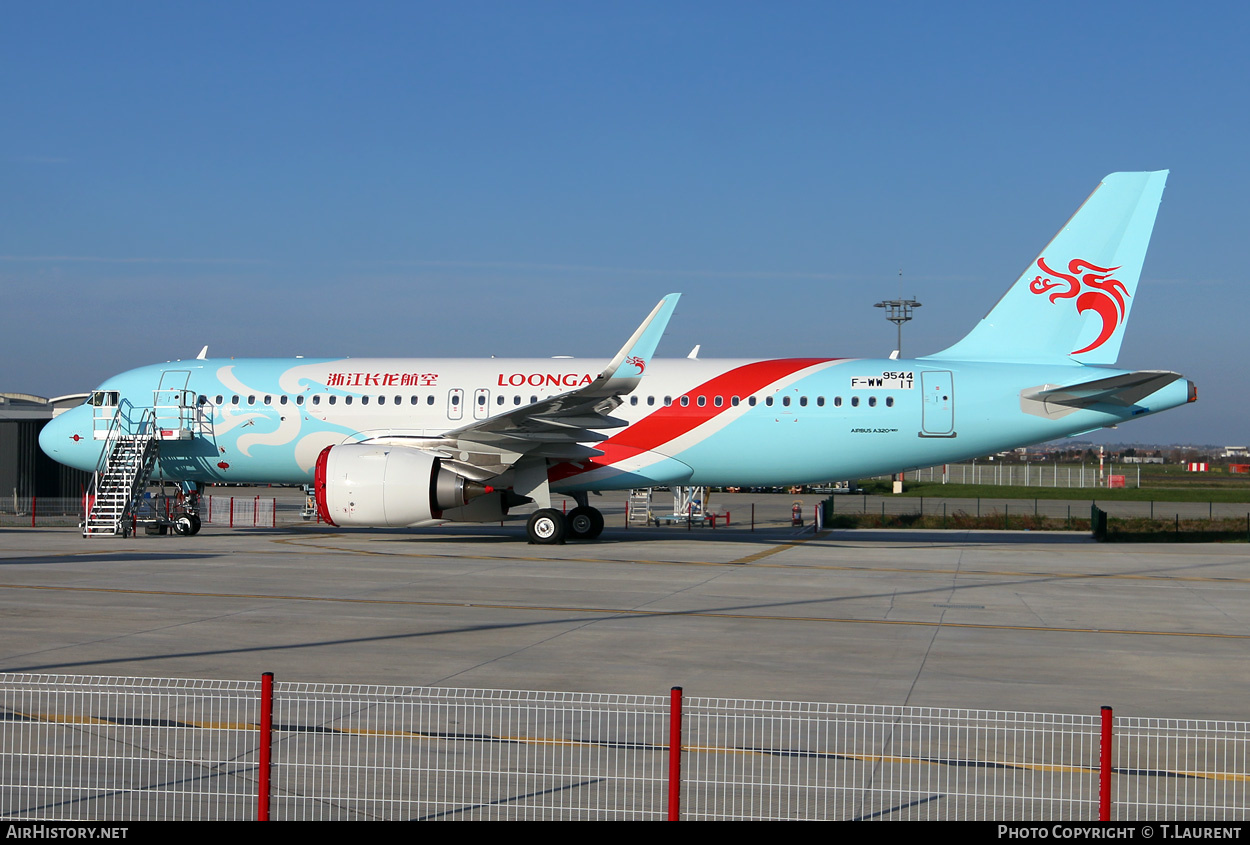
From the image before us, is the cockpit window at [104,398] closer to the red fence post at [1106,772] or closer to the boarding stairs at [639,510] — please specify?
the boarding stairs at [639,510]

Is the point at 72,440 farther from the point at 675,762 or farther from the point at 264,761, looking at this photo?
the point at 675,762

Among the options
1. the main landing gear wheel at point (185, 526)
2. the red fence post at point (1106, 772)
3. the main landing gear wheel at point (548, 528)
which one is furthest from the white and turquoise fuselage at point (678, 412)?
the red fence post at point (1106, 772)

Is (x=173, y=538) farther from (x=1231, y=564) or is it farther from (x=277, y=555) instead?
(x=1231, y=564)

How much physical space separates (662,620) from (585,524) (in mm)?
12341

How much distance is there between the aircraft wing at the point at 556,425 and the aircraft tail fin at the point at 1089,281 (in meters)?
9.01

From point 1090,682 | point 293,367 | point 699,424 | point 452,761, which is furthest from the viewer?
point 293,367

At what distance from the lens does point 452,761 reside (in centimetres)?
730

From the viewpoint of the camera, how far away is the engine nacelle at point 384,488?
22016 mm

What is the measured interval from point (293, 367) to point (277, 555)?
6.40 m

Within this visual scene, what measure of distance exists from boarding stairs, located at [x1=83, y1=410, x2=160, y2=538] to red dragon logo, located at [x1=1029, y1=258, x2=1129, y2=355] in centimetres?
2190

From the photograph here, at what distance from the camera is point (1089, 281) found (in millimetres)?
24469

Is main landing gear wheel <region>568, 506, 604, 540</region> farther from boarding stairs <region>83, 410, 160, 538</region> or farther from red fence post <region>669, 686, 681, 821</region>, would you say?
red fence post <region>669, 686, 681, 821</region>

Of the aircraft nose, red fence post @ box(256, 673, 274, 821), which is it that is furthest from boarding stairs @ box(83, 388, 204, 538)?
red fence post @ box(256, 673, 274, 821)
